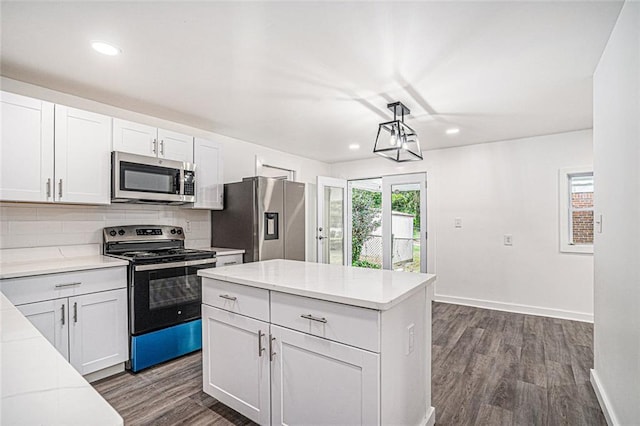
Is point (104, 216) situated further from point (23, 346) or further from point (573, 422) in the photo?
point (573, 422)

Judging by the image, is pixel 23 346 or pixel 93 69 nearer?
pixel 23 346

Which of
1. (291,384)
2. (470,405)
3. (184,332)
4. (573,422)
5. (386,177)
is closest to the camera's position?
(291,384)

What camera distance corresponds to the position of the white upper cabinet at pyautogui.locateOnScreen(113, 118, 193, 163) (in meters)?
2.87

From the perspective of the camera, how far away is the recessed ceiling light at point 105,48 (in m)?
2.02

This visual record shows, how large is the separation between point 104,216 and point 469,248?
4436mm

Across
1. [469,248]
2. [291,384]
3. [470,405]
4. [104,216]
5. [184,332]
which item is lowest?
[470,405]

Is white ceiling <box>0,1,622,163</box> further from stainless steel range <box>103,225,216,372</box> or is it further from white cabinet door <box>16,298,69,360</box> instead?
white cabinet door <box>16,298,69,360</box>

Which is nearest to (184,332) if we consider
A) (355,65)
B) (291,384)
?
(291,384)

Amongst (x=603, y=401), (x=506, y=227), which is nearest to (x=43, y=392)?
(x=603, y=401)

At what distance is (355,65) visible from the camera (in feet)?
7.55

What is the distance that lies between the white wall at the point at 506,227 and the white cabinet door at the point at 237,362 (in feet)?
12.1

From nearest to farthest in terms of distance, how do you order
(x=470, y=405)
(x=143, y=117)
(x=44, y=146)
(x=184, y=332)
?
(x=470, y=405)
(x=44, y=146)
(x=184, y=332)
(x=143, y=117)

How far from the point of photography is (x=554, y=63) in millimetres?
2271

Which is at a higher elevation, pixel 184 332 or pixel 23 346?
pixel 23 346
